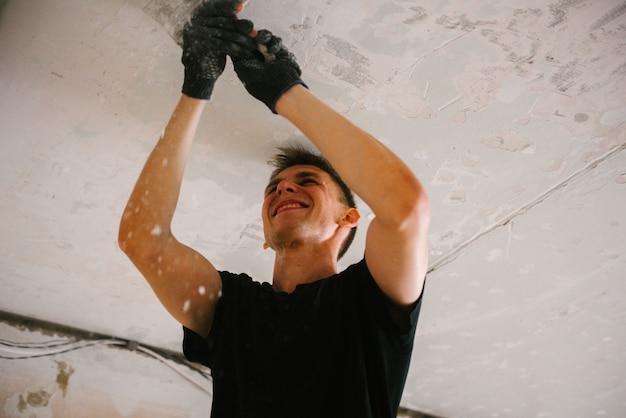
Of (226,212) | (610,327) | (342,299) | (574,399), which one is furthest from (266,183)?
(574,399)

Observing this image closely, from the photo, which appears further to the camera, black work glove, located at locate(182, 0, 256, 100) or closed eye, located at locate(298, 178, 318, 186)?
closed eye, located at locate(298, 178, 318, 186)

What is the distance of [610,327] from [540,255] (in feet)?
2.00

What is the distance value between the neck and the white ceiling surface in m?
0.30

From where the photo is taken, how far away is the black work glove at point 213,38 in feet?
4.00

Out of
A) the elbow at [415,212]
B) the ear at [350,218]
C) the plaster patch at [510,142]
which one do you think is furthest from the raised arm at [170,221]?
the plaster patch at [510,142]

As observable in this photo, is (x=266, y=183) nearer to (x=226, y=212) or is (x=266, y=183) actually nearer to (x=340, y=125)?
(x=226, y=212)

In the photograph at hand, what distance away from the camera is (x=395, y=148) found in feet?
5.26

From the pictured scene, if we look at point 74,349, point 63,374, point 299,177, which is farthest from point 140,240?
point 63,374

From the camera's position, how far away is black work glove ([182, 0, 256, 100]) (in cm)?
122

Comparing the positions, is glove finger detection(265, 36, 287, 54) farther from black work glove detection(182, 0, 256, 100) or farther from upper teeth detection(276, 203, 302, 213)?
upper teeth detection(276, 203, 302, 213)

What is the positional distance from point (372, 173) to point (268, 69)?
387mm

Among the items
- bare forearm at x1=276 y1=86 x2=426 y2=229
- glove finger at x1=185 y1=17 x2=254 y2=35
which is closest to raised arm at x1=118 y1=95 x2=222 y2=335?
glove finger at x1=185 y1=17 x2=254 y2=35

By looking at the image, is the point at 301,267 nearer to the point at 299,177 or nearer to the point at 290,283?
the point at 290,283

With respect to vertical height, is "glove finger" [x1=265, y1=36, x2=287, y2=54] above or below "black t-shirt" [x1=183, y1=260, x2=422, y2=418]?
above
